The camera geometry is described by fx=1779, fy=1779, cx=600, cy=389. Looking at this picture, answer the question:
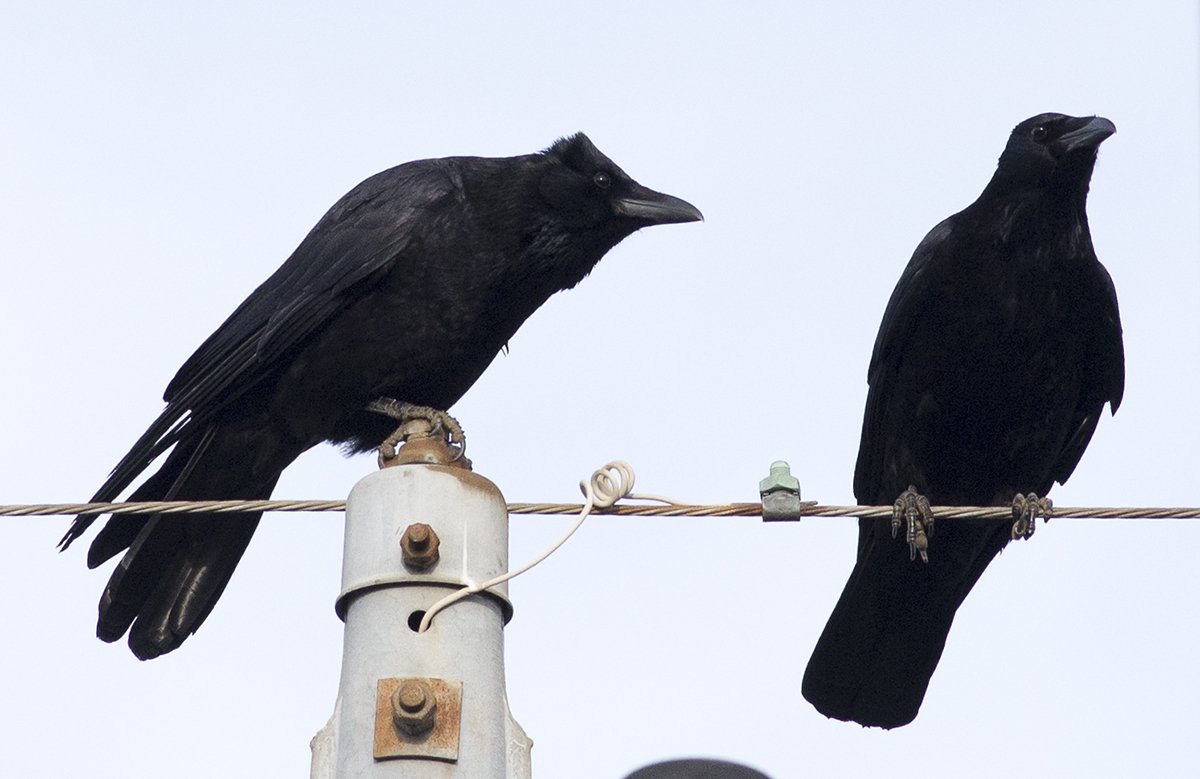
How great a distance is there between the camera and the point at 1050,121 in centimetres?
703

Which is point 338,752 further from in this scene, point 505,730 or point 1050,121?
point 1050,121

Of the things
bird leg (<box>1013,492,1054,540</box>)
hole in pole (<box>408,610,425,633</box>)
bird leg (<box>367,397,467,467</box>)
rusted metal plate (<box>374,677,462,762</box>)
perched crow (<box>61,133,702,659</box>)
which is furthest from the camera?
bird leg (<box>1013,492,1054,540</box>)

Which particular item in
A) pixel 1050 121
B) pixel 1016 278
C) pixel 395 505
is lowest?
pixel 395 505

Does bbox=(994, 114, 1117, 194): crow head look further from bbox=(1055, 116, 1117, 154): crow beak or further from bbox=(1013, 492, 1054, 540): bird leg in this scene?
bbox=(1013, 492, 1054, 540): bird leg

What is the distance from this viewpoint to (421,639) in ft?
10.9

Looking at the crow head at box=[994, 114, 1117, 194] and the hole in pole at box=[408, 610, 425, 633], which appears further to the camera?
the crow head at box=[994, 114, 1117, 194]

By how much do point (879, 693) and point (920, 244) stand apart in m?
1.74

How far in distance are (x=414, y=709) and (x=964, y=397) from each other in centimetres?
379

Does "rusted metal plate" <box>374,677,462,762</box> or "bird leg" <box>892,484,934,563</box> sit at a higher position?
"bird leg" <box>892,484,934,563</box>

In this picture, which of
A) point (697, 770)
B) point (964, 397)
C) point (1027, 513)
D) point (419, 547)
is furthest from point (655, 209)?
point (697, 770)

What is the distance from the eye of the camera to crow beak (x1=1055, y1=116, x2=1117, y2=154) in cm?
686

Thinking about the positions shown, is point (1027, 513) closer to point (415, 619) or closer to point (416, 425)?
point (416, 425)

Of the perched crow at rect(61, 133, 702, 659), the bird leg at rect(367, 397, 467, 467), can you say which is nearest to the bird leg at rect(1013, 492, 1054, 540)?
the perched crow at rect(61, 133, 702, 659)

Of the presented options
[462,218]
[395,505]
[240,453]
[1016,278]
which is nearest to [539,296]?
[462,218]
